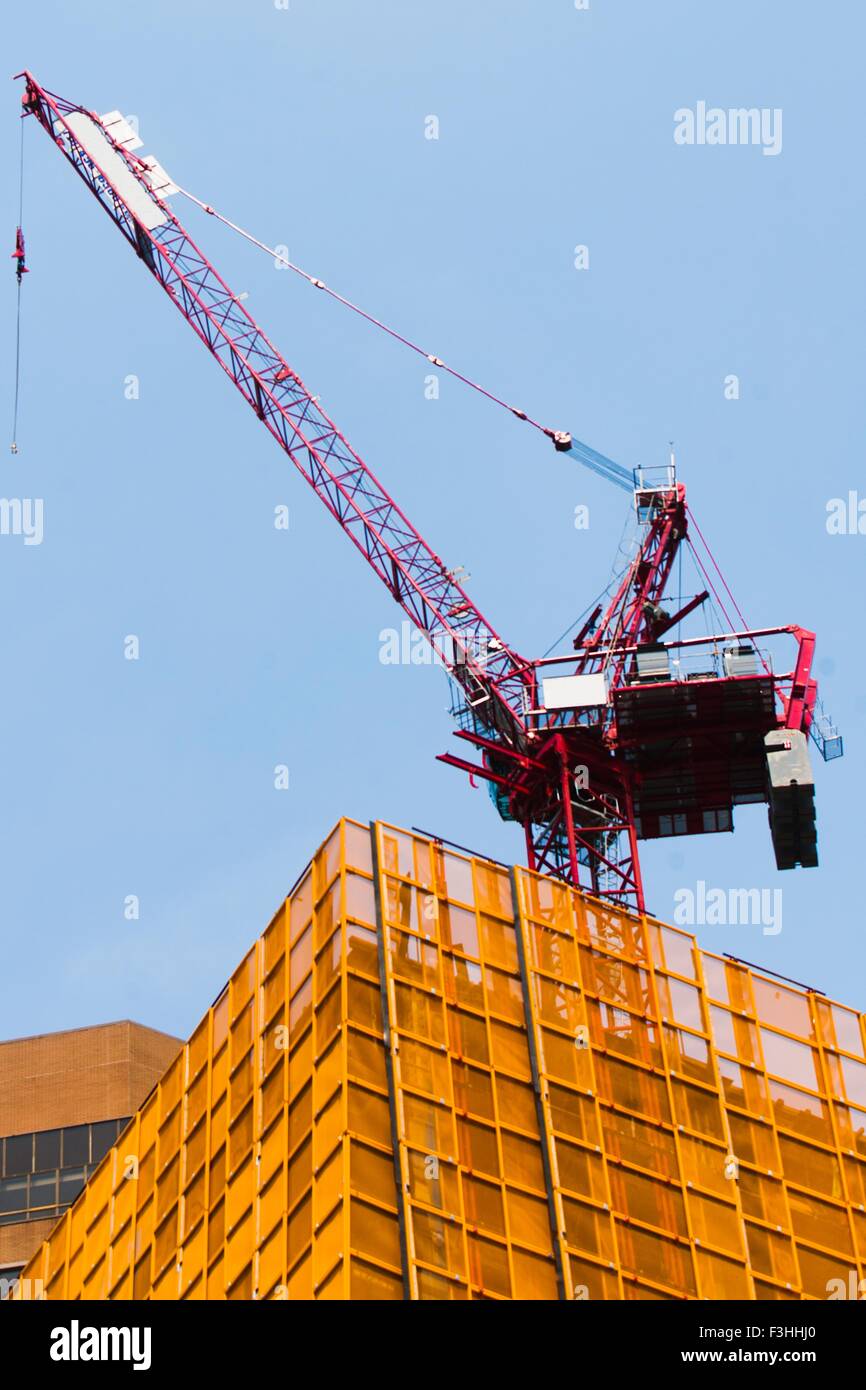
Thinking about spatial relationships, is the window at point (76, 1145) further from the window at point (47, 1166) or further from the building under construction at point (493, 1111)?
the building under construction at point (493, 1111)

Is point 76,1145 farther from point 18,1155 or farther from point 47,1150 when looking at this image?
point 18,1155

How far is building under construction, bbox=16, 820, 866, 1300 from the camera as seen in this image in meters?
48.8

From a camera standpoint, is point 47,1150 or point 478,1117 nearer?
point 478,1117

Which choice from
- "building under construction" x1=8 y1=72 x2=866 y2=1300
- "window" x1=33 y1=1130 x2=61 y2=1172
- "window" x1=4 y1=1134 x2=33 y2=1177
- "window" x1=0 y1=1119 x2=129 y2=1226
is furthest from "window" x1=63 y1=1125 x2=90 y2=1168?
"building under construction" x1=8 y1=72 x2=866 y2=1300

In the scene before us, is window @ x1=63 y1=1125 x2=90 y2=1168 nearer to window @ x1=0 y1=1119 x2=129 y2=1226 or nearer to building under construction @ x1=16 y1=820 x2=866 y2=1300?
window @ x1=0 y1=1119 x2=129 y2=1226

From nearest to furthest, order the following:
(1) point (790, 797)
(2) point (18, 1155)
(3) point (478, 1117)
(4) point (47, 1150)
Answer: (3) point (478, 1117), (1) point (790, 797), (4) point (47, 1150), (2) point (18, 1155)

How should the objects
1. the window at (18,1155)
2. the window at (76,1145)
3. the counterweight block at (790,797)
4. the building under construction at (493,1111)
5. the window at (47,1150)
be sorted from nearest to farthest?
the building under construction at (493,1111) < the counterweight block at (790,797) < the window at (76,1145) < the window at (47,1150) < the window at (18,1155)

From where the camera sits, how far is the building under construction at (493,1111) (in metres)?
48.8

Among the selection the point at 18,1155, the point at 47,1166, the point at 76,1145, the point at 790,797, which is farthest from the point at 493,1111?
the point at 18,1155

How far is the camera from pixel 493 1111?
168 ft

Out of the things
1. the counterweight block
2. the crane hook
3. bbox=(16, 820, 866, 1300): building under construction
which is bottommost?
bbox=(16, 820, 866, 1300): building under construction

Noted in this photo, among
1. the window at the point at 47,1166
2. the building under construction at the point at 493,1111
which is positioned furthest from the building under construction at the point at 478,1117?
the window at the point at 47,1166
